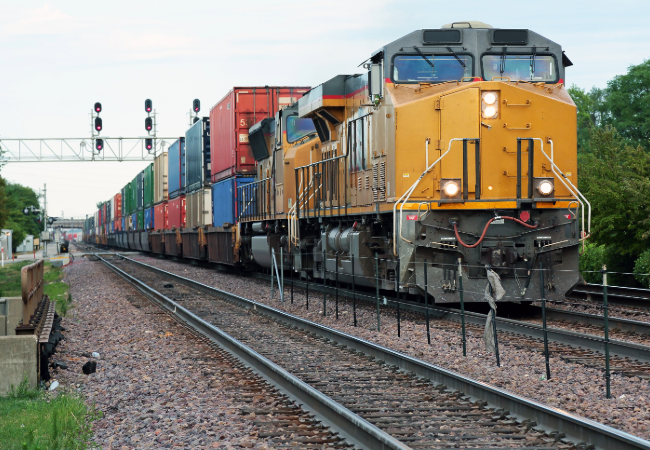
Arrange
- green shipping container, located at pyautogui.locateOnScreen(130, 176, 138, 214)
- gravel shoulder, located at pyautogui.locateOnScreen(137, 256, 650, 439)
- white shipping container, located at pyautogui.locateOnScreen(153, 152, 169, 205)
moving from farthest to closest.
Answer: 1. green shipping container, located at pyautogui.locateOnScreen(130, 176, 138, 214)
2. white shipping container, located at pyautogui.locateOnScreen(153, 152, 169, 205)
3. gravel shoulder, located at pyautogui.locateOnScreen(137, 256, 650, 439)

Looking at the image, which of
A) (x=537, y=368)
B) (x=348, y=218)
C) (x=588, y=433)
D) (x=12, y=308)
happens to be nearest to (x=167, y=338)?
(x=12, y=308)

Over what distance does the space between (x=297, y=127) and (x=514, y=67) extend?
780 cm

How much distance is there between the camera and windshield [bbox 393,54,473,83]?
12.2 meters

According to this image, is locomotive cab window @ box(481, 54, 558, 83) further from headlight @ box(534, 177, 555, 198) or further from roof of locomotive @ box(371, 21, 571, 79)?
headlight @ box(534, 177, 555, 198)

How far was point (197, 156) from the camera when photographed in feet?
96.6

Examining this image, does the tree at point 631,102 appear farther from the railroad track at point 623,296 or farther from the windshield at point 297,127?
the railroad track at point 623,296

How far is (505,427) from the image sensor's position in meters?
5.68

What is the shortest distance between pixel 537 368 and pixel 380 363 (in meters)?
1.70

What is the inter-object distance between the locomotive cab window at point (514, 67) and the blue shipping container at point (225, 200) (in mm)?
12061

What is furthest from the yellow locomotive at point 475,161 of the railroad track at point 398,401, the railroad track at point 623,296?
the railroad track at point 398,401

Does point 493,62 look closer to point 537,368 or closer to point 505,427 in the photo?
point 537,368

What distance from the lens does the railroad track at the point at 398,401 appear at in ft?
17.3

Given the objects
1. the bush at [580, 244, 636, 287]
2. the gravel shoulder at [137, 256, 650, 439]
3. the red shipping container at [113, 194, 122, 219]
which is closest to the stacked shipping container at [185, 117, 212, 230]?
the bush at [580, 244, 636, 287]

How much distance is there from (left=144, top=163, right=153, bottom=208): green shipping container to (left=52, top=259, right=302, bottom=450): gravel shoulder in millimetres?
30083
